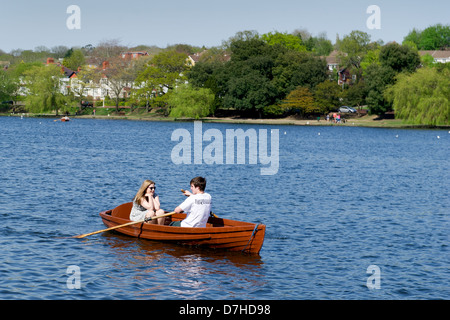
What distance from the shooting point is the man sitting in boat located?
19609 mm

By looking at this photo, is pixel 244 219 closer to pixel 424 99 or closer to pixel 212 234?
pixel 212 234

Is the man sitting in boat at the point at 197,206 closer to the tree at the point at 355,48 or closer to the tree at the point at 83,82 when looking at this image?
the tree at the point at 83,82

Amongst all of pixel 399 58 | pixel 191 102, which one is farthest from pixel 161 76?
pixel 399 58

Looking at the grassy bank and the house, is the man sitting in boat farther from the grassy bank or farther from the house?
the house

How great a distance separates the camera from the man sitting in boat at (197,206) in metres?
19.6

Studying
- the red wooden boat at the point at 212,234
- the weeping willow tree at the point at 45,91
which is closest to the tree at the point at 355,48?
the weeping willow tree at the point at 45,91

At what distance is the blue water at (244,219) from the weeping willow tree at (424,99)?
4443cm

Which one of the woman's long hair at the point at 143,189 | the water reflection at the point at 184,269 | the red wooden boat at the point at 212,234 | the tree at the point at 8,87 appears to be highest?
the tree at the point at 8,87

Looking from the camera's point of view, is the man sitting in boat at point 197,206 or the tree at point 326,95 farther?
the tree at point 326,95

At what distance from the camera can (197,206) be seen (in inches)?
786

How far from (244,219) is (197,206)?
762 centimetres

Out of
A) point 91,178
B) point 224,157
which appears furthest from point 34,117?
point 91,178

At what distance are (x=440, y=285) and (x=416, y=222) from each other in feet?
31.7
